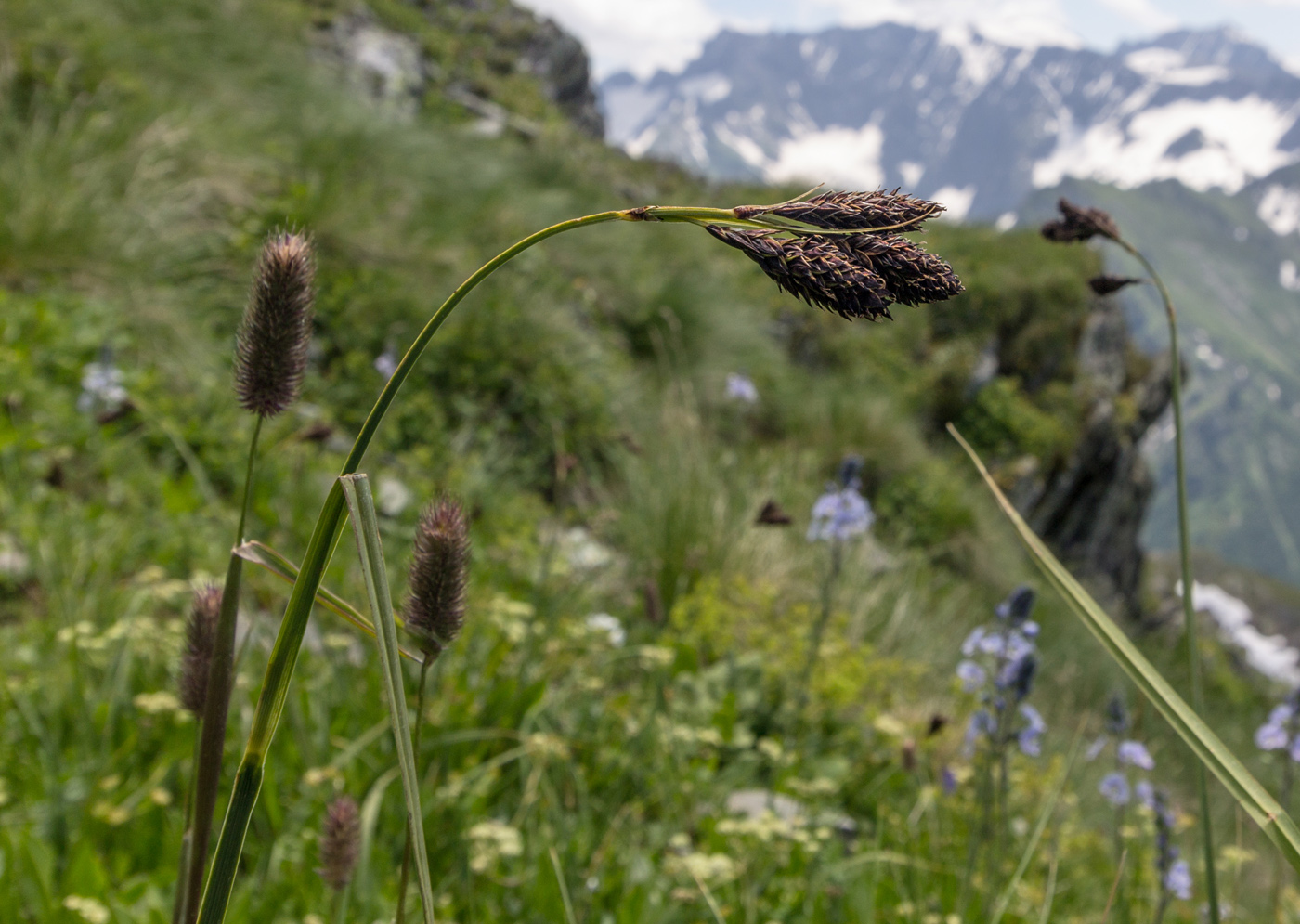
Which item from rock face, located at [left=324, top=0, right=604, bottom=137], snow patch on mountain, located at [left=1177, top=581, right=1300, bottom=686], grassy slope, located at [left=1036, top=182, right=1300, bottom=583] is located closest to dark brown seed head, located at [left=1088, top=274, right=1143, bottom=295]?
snow patch on mountain, located at [left=1177, top=581, right=1300, bottom=686]

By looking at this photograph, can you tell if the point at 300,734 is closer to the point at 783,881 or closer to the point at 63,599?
the point at 63,599

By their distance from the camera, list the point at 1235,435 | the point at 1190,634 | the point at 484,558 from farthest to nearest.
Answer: the point at 1235,435, the point at 484,558, the point at 1190,634

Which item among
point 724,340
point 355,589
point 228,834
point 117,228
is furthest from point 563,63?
point 228,834

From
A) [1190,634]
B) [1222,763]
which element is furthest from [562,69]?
[1222,763]

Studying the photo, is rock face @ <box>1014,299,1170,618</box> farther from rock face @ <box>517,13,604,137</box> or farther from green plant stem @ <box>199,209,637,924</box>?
rock face @ <box>517,13,604,137</box>

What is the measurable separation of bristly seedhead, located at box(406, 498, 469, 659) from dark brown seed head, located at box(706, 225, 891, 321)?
29 centimetres

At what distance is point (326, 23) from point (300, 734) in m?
12.4

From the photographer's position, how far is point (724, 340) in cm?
695

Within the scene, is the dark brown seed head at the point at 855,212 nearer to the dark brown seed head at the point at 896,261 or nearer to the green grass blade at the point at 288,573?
the dark brown seed head at the point at 896,261

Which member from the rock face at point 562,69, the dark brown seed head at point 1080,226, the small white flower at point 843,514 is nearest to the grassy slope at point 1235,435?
the rock face at point 562,69

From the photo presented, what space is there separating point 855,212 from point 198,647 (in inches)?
24.6

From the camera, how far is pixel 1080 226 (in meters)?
1.20

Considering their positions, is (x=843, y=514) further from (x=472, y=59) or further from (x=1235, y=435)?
(x=1235, y=435)

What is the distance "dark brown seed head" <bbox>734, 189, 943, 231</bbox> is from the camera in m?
0.41
